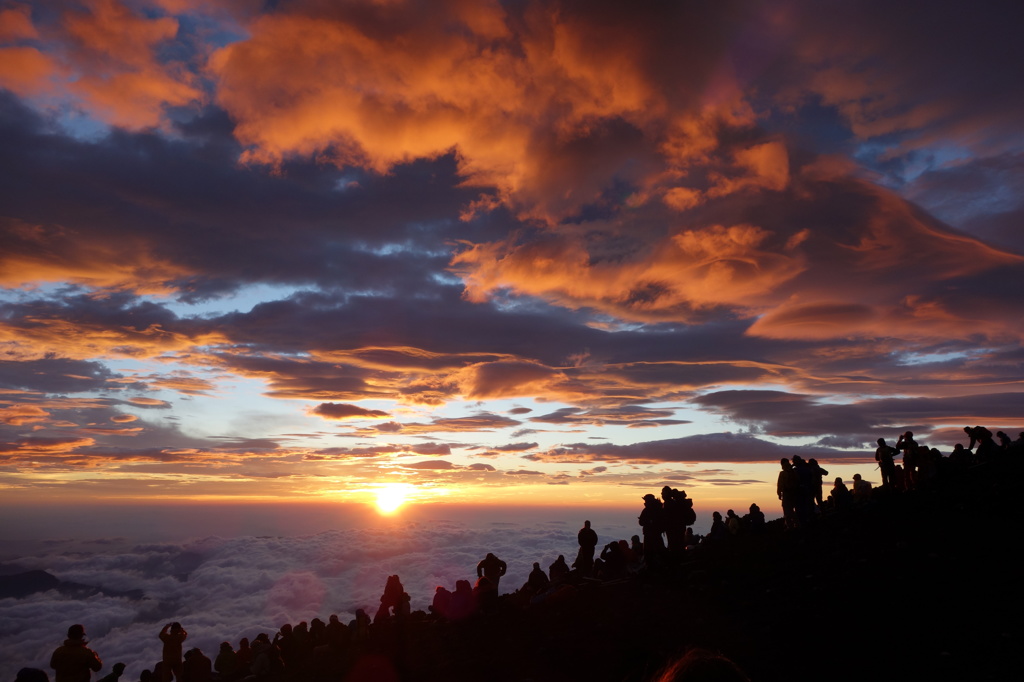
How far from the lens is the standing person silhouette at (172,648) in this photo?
45.2 ft

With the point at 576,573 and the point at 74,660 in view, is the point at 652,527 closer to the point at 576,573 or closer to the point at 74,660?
the point at 576,573

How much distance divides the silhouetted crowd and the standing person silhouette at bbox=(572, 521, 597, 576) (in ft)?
0.11

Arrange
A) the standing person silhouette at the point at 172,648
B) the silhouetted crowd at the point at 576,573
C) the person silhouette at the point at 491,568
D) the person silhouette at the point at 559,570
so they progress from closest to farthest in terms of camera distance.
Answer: the standing person silhouette at the point at 172,648 < the silhouetted crowd at the point at 576,573 < the person silhouette at the point at 491,568 < the person silhouette at the point at 559,570

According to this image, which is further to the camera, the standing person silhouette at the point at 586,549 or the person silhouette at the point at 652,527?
the standing person silhouette at the point at 586,549

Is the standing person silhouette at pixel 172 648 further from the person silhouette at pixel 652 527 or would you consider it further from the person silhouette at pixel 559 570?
the person silhouette at pixel 652 527

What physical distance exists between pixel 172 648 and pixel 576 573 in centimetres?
1198

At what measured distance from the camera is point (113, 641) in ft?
545

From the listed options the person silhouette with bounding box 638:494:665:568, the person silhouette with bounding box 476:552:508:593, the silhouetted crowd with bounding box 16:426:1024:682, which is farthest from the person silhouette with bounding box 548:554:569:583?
the person silhouette with bounding box 638:494:665:568

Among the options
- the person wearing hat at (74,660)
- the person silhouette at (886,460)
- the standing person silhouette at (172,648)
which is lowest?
the standing person silhouette at (172,648)

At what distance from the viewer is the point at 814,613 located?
39.1 feet

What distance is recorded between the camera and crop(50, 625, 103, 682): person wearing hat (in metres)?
9.32

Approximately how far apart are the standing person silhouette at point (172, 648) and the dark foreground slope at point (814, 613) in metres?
4.32

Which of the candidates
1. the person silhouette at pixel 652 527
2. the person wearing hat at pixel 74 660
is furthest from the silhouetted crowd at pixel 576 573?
the person wearing hat at pixel 74 660

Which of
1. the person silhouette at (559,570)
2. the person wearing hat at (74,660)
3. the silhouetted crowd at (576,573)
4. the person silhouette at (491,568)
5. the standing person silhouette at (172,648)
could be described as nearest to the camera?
the person wearing hat at (74,660)
